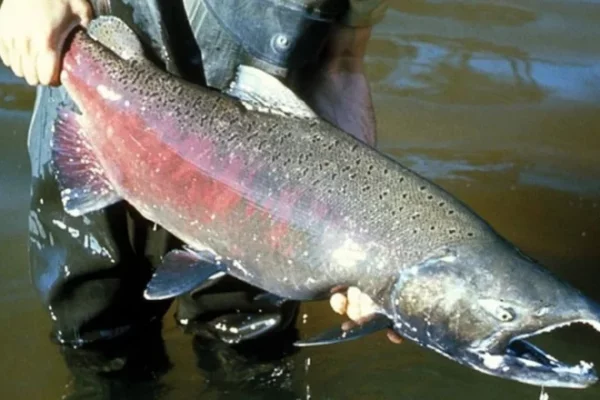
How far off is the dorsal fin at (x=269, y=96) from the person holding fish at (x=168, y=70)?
9.9 inches

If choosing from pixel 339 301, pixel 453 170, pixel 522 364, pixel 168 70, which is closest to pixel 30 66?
pixel 168 70

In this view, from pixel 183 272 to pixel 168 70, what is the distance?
0.47 metres

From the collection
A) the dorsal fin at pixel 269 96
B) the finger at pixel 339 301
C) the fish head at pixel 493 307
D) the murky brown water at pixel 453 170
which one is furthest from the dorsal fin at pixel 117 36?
the murky brown water at pixel 453 170

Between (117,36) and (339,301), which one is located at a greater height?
(117,36)

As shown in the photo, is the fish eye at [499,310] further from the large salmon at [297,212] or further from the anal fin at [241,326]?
the anal fin at [241,326]

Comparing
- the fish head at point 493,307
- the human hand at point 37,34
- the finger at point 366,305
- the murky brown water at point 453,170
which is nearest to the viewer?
the fish head at point 493,307

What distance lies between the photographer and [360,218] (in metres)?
1.72

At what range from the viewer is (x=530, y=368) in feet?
5.41

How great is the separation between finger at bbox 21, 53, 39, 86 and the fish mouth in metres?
0.91

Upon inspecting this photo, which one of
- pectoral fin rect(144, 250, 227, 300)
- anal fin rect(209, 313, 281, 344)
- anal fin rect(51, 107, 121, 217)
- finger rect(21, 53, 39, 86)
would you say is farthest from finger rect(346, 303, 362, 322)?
anal fin rect(209, 313, 281, 344)

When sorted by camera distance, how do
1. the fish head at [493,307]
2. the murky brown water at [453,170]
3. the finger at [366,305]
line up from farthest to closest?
the murky brown water at [453,170] → the finger at [366,305] → the fish head at [493,307]

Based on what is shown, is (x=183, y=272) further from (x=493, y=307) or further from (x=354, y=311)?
(x=493, y=307)

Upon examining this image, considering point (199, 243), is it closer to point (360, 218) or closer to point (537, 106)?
point (360, 218)

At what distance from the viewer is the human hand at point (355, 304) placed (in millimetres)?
1750
